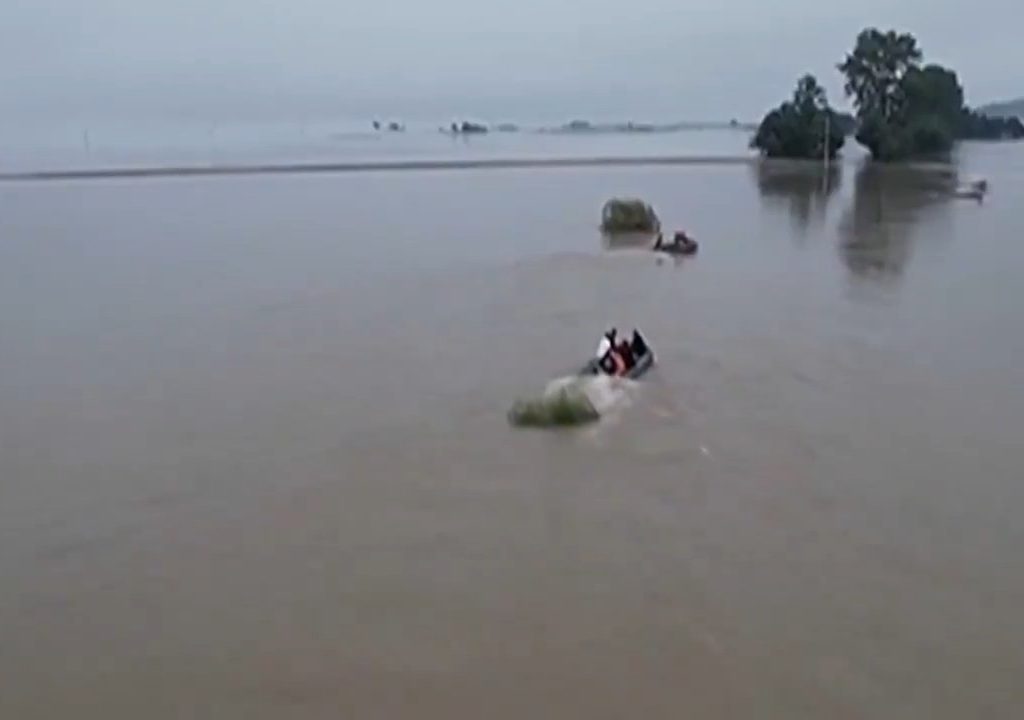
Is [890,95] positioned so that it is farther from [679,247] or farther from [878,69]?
[679,247]

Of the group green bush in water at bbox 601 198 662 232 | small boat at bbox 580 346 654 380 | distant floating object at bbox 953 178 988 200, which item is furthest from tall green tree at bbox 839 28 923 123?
small boat at bbox 580 346 654 380

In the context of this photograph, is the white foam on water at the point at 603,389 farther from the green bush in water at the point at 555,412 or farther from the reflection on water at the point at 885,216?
the reflection on water at the point at 885,216

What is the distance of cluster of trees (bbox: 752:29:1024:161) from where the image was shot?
93.2 meters

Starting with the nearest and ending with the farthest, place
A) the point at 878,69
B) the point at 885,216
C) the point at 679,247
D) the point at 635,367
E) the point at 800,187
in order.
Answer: the point at 635,367 → the point at 679,247 → the point at 885,216 → the point at 800,187 → the point at 878,69

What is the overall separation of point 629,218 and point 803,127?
5203cm

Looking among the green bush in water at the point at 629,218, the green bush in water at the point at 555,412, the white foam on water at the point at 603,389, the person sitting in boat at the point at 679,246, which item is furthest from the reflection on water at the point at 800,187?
the green bush in water at the point at 555,412

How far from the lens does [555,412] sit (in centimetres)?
1886

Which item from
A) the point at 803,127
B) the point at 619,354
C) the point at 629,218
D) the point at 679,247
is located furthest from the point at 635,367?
the point at 803,127

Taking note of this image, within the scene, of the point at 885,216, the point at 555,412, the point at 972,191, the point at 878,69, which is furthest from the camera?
the point at 878,69

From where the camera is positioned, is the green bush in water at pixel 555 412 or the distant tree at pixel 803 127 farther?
the distant tree at pixel 803 127

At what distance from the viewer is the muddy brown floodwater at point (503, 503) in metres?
11.2

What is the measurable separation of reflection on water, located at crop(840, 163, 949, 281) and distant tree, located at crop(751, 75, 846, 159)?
28.0 ft

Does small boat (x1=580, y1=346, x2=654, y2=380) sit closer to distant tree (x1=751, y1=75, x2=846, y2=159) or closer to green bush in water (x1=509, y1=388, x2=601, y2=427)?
green bush in water (x1=509, y1=388, x2=601, y2=427)

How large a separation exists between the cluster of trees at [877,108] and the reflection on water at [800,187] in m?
2.78
